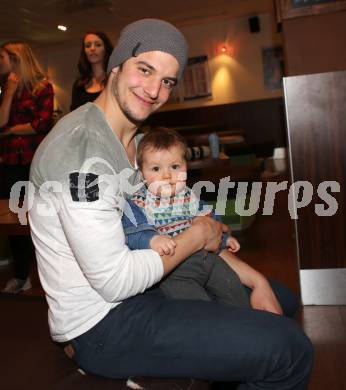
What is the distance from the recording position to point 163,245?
4.06ft

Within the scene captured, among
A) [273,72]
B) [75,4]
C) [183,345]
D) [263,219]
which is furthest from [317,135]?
[273,72]

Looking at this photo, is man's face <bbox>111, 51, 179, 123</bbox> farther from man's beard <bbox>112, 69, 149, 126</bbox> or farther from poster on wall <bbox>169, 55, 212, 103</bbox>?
poster on wall <bbox>169, 55, 212, 103</bbox>

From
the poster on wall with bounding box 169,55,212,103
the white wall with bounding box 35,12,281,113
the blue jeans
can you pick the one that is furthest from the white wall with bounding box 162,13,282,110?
the blue jeans

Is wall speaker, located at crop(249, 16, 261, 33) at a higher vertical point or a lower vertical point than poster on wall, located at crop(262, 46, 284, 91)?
higher

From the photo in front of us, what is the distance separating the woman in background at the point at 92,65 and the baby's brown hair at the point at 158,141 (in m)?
1.84

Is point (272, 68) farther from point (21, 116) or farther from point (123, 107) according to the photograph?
point (123, 107)

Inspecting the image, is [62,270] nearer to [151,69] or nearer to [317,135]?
[151,69]

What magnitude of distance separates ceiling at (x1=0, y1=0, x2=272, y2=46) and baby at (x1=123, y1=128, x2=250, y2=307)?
7084 mm

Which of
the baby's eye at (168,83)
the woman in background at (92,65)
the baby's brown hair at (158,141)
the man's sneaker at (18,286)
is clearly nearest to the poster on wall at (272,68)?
the woman in background at (92,65)

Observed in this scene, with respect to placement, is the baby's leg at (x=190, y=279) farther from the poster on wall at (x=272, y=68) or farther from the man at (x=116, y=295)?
the poster on wall at (x=272, y=68)

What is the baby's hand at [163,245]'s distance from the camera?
1.23 m

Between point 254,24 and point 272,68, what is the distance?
3.43 ft

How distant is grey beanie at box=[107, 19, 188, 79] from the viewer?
1.30 metres

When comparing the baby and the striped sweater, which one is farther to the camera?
the striped sweater
